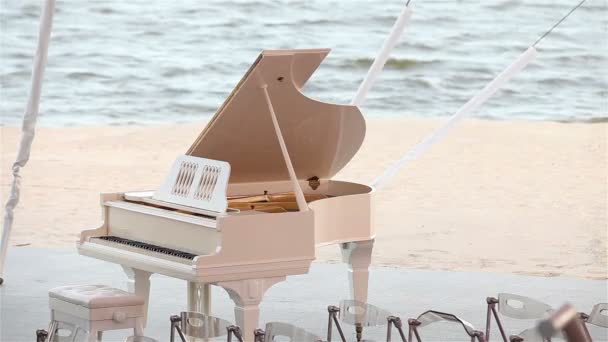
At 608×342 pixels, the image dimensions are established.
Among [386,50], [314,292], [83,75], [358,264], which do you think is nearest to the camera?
[358,264]

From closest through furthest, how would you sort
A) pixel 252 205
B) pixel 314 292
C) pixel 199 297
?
pixel 199 297 < pixel 252 205 < pixel 314 292

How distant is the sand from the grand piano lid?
133 inches

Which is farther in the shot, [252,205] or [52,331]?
[252,205]

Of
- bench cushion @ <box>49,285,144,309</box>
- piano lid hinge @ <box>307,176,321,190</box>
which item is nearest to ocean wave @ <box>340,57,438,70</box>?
piano lid hinge @ <box>307,176,321,190</box>

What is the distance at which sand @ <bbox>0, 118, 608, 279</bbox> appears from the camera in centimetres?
1042

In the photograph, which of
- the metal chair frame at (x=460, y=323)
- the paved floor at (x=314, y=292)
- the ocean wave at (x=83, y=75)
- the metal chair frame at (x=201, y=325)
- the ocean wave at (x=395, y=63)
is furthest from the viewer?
the ocean wave at (x=395, y=63)

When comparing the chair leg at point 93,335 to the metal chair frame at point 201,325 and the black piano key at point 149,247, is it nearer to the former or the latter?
the black piano key at point 149,247

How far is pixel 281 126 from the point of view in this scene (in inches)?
227

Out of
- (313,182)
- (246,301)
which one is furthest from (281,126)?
(246,301)

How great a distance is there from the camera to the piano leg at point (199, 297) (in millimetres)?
5652

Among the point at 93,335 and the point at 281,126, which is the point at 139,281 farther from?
the point at 281,126

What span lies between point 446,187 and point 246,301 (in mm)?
9417

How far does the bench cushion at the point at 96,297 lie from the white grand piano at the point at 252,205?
180mm

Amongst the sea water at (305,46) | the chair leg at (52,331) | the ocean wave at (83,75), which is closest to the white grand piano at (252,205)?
the chair leg at (52,331)
